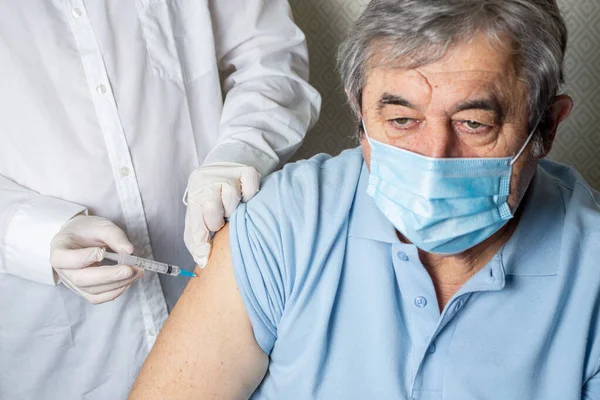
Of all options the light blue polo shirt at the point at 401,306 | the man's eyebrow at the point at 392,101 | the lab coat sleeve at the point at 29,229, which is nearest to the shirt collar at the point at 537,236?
the light blue polo shirt at the point at 401,306

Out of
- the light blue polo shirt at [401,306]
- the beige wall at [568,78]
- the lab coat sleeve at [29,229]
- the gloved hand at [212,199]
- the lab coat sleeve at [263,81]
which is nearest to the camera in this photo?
the light blue polo shirt at [401,306]

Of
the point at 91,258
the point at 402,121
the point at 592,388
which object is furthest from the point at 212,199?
the point at 592,388

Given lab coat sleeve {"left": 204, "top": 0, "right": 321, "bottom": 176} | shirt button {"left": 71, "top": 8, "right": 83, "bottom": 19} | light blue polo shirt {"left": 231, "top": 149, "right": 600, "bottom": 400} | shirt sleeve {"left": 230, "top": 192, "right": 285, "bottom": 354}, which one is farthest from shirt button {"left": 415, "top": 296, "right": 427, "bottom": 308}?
shirt button {"left": 71, "top": 8, "right": 83, "bottom": 19}

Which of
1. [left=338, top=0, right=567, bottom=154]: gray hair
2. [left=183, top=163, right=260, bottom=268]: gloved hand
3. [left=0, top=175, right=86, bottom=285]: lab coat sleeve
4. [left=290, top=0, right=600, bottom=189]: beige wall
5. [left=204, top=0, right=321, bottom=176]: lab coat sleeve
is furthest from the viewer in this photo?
[left=290, top=0, right=600, bottom=189]: beige wall

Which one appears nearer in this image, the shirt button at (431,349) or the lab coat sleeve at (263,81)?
the shirt button at (431,349)

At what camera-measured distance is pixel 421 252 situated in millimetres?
1482

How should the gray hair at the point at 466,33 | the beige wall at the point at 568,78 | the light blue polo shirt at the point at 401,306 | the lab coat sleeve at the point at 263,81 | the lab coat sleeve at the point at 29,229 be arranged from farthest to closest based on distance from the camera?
the beige wall at the point at 568,78
the lab coat sleeve at the point at 263,81
the lab coat sleeve at the point at 29,229
the light blue polo shirt at the point at 401,306
the gray hair at the point at 466,33

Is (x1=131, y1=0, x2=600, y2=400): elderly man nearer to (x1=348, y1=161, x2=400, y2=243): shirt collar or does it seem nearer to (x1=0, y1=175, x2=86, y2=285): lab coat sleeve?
(x1=348, y1=161, x2=400, y2=243): shirt collar

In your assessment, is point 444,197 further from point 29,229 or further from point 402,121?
Answer: point 29,229

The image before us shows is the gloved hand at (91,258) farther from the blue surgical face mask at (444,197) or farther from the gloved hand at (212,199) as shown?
the blue surgical face mask at (444,197)

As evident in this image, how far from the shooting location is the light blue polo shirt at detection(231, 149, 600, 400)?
139 cm

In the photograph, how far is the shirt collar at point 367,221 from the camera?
1450 millimetres

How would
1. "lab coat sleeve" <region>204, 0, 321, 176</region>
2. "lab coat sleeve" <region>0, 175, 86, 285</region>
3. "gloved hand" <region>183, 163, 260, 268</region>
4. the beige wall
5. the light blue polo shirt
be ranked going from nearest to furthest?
1. the light blue polo shirt
2. "gloved hand" <region>183, 163, 260, 268</region>
3. "lab coat sleeve" <region>0, 175, 86, 285</region>
4. "lab coat sleeve" <region>204, 0, 321, 176</region>
5. the beige wall

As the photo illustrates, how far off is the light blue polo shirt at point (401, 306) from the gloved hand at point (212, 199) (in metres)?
0.04
